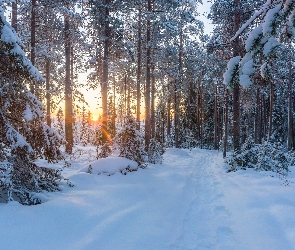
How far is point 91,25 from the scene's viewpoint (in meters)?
14.1

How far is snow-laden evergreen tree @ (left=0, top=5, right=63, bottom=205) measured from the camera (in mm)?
5352

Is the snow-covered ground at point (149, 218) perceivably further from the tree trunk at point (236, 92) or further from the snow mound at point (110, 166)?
the tree trunk at point (236, 92)

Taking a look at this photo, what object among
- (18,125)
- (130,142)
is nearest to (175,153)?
(130,142)

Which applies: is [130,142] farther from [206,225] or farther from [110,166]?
[206,225]

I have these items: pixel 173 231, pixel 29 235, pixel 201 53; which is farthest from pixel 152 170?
pixel 201 53

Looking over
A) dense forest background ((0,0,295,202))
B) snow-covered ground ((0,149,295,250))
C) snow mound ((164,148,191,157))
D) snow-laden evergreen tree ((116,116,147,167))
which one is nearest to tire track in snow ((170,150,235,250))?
snow-covered ground ((0,149,295,250))

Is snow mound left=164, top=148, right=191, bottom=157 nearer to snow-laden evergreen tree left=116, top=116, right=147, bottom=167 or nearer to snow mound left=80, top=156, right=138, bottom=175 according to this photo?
snow-laden evergreen tree left=116, top=116, right=147, bottom=167

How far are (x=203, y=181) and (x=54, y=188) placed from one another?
19.1 ft

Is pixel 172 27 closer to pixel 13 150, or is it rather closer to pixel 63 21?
pixel 63 21

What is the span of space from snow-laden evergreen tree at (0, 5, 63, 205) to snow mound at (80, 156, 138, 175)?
2.82 metres

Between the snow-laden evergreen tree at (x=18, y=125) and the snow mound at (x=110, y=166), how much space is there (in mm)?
2819

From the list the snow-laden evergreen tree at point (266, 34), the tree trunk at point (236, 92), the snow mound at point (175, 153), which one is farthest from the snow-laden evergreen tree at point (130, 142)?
the snow mound at point (175, 153)

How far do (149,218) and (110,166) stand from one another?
14.2 ft

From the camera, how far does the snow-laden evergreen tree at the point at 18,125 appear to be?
5.35 m
